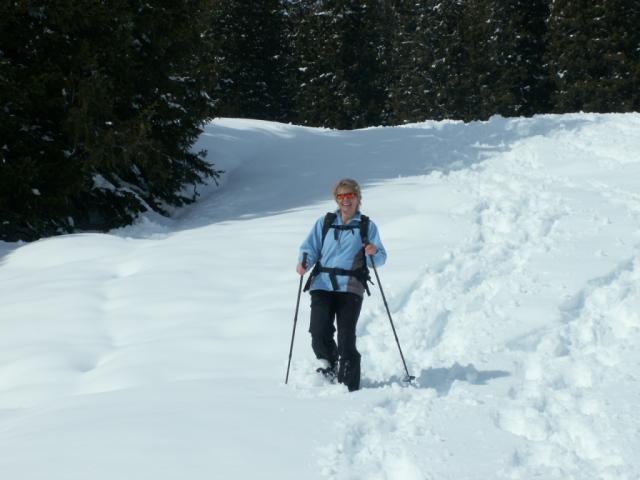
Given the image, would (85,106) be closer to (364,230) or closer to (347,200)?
(347,200)

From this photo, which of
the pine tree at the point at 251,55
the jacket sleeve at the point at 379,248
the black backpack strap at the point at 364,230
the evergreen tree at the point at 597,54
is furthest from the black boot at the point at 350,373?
the pine tree at the point at 251,55

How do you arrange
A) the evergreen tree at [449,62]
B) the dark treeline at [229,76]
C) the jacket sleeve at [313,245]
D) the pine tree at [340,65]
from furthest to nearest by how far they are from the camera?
the evergreen tree at [449,62] < the pine tree at [340,65] < the dark treeline at [229,76] < the jacket sleeve at [313,245]

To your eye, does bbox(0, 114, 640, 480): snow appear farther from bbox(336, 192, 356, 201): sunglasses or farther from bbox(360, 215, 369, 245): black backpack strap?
bbox(336, 192, 356, 201): sunglasses

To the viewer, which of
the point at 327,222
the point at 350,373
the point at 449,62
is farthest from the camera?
the point at 449,62

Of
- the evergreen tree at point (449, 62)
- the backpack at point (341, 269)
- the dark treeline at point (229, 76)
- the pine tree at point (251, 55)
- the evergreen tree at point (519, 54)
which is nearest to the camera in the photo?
the backpack at point (341, 269)

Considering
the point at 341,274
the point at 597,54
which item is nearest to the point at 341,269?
the point at 341,274

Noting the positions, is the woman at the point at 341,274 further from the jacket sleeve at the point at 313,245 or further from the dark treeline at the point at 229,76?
the dark treeline at the point at 229,76

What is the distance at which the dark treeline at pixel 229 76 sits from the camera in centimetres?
1355

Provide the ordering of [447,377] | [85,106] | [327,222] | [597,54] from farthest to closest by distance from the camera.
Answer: [597,54] → [85,106] → [447,377] → [327,222]

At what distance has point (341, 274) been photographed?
20.8ft

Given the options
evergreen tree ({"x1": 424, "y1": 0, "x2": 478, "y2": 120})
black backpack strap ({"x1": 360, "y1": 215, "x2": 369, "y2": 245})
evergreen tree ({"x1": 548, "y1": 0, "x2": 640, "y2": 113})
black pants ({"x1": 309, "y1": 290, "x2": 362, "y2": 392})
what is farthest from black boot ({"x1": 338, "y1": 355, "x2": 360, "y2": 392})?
evergreen tree ({"x1": 424, "y1": 0, "x2": 478, "y2": 120})

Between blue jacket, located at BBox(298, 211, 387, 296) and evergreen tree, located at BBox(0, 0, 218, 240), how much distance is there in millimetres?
7856

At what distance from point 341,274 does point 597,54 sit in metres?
34.3

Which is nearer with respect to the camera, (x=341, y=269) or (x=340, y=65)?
(x=341, y=269)
